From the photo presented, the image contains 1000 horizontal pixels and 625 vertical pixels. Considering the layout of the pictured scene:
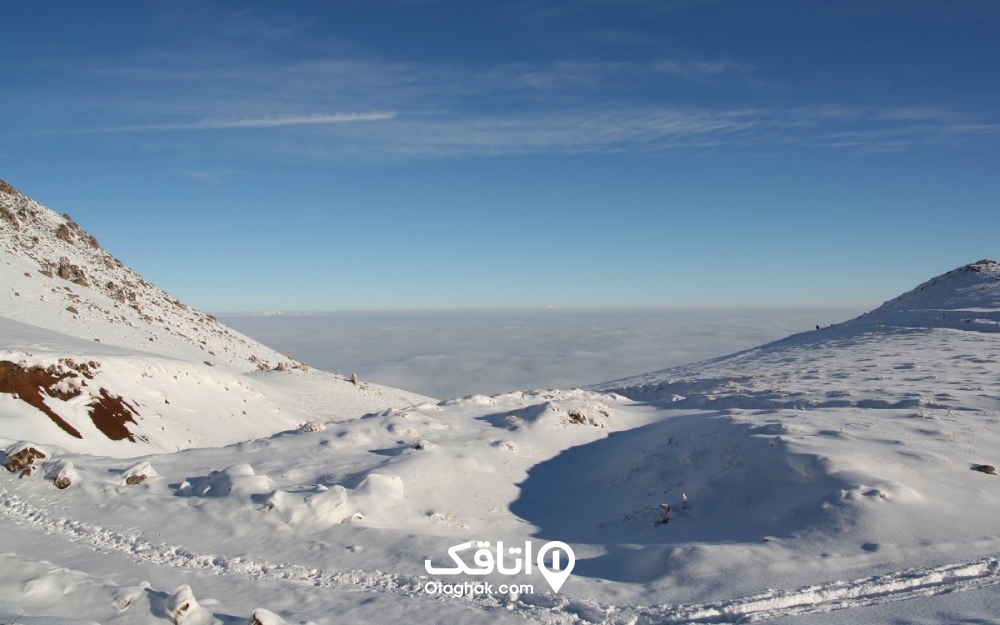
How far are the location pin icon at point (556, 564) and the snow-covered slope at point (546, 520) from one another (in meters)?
0.13

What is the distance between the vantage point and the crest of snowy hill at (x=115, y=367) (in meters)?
14.6

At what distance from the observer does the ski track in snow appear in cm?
577

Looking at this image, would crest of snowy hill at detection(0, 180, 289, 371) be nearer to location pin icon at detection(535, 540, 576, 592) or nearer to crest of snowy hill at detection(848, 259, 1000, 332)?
location pin icon at detection(535, 540, 576, 592)

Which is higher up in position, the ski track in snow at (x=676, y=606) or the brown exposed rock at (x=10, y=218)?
the brown exposed rock at (x=10, y=218)

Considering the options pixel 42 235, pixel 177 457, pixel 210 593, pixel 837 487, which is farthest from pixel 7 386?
pixel 42 235

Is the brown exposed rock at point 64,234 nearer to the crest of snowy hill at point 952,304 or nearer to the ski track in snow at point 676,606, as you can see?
the ski track in snow at point 676,606

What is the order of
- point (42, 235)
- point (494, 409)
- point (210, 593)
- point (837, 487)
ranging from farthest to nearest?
1. point (42, 235)
2. point (494, 409)
3. point (837, 487)
4. point (210, 593)

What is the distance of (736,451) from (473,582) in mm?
5532

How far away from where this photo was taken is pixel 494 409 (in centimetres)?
1780

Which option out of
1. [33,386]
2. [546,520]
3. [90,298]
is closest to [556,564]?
[546,520]

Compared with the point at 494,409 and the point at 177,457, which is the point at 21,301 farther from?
the point at 494,409

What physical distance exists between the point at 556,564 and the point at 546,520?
2.05m

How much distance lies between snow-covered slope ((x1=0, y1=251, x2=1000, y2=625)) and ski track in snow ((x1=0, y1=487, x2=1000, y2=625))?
0.02 metres

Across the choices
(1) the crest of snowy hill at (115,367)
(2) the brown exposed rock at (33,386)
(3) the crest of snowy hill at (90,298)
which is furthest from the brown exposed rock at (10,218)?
(2) the brown exposed rock at (33,386)
